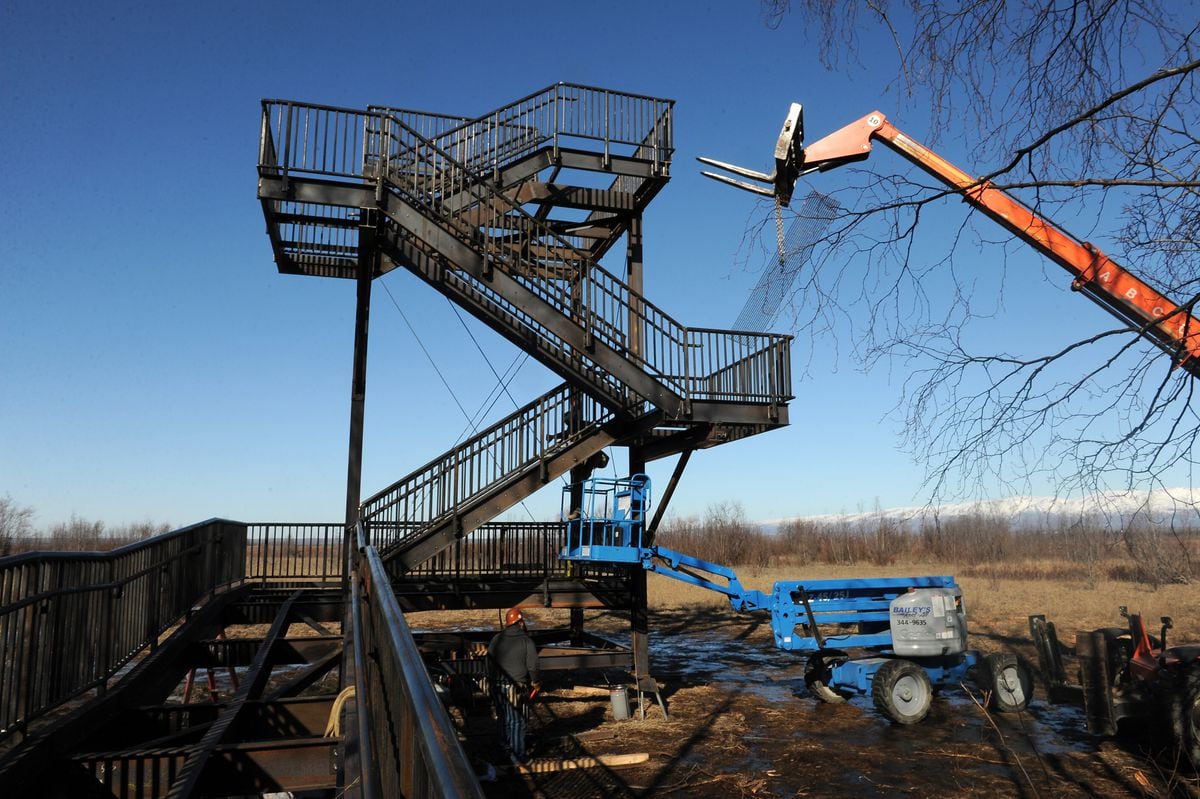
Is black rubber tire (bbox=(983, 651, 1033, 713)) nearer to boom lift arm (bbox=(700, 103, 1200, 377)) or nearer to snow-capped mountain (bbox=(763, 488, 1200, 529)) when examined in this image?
boom lift arm (bbox=(700, 103, 1200, 377))

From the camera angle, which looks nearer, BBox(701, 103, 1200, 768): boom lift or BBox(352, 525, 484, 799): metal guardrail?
BBox(352, 525, 484, 799): metal guardrail

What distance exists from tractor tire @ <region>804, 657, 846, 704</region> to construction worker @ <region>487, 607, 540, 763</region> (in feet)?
17.3

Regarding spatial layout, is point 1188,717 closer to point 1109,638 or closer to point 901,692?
point 1109,638

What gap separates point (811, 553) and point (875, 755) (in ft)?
182

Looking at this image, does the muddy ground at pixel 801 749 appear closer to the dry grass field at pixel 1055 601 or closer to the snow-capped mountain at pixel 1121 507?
the snow-capped mountain at pixel 1121 507

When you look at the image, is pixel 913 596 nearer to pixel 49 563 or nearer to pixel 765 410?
pixel 765 410

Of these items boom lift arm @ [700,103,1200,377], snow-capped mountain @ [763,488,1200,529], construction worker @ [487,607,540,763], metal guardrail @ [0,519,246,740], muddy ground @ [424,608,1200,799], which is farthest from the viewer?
construction worker @ [487,607,540,763]

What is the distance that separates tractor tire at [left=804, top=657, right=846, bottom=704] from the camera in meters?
13.5

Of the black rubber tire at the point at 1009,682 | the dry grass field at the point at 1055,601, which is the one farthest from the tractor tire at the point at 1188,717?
the dry grass field at the point at 1055,601

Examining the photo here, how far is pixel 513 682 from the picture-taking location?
10414mm

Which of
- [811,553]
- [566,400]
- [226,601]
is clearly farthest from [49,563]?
[811,553]

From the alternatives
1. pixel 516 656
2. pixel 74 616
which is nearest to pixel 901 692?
pixel 516 656

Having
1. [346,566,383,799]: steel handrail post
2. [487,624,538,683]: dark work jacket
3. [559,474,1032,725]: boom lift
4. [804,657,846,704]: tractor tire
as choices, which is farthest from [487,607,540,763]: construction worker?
[346,566,383,799]: steel handrail post

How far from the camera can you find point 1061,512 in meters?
4.19
